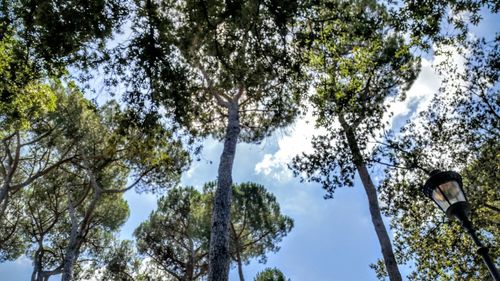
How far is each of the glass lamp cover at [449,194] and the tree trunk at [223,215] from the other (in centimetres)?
446

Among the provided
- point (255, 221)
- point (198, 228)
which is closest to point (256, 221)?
point (255, 221)

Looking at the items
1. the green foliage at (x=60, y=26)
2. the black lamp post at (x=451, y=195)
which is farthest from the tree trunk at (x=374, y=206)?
the green foliage at (x=60, y=26)

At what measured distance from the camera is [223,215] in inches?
318

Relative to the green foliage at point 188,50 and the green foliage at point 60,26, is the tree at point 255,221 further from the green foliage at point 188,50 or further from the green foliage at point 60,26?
the green foliage at point 60,26

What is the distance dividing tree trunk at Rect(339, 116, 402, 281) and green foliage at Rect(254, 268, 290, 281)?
11066 millimetres

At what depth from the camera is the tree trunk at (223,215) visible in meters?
7.09

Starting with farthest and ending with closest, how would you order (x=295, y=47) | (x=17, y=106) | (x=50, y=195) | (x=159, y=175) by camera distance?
(x=50, y=195) < (x=159, y=175) < (x=17, y=106) < (x=295, y=47)

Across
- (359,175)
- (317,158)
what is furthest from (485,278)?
(317,158)

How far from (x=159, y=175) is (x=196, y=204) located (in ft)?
11.4

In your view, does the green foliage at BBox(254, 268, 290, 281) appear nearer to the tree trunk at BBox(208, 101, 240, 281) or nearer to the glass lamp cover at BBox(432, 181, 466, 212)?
the tree trunk at BBox(208, 101, 240, 281)

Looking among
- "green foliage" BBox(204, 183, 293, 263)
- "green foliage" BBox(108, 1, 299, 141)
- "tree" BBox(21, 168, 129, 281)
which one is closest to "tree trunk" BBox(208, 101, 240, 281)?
"green foliage" BBox(108, 1, 299, 141)

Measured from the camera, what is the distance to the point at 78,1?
260 inches

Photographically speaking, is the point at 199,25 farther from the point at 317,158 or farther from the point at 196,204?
the point at 196,204

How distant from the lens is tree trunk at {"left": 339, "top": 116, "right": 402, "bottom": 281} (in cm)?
797
